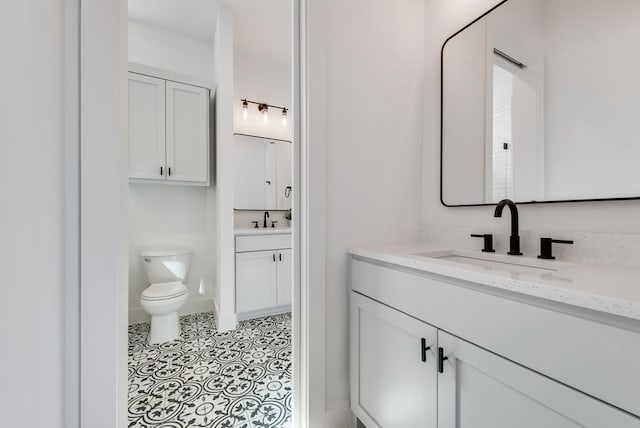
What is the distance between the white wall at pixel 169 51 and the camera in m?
2.53

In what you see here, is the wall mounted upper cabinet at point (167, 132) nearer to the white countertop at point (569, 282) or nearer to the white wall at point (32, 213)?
the white wall at point (32, 213)

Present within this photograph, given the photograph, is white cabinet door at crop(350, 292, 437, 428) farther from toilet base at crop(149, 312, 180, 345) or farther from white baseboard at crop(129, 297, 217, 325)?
white baseboard at crop(129, 297, 217, 325)

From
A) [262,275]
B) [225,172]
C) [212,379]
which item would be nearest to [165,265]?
[262,275]

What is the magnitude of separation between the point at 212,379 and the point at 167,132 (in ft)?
6.81

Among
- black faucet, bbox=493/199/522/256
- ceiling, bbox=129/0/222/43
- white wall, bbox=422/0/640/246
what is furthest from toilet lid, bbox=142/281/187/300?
ceiling, bbox=129/0/222/43

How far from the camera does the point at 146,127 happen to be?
2328mm

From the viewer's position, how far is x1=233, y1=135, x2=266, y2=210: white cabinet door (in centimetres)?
293

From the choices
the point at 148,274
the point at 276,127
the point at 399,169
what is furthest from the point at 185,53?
the point at 399,169

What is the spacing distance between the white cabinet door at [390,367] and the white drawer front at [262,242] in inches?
56.8

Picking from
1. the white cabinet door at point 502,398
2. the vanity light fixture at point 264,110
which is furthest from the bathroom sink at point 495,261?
the vanity light fixture at point 264,110

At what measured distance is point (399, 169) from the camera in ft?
4.87

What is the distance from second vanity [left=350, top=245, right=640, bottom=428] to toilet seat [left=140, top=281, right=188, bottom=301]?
1.55 meters

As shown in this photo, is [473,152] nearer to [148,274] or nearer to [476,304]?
[476,304]

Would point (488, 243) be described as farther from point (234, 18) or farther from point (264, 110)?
point (234, 18)
